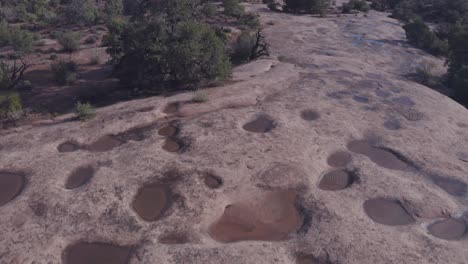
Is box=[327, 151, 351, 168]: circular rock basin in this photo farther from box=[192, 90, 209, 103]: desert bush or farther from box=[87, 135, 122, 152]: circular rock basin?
box=[87, 135, 122, 152]: circular rock basin

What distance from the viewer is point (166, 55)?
20.8 meters

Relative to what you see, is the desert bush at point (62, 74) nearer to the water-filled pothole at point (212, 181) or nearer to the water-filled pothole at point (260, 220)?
the water-filled pothole at point (212, 181)

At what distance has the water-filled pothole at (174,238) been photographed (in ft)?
35.1

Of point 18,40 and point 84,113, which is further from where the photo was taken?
point 18,40

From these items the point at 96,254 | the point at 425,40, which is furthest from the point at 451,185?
the point at 425,40

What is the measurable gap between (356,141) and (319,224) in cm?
582

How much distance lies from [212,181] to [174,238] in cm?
284

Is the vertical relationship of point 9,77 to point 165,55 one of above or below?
below

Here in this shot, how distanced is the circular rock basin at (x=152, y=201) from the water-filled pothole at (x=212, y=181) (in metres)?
1.29

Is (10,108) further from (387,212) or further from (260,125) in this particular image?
(387,212)

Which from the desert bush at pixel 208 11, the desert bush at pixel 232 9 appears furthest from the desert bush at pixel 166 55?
the desert bush at pixel 232 9

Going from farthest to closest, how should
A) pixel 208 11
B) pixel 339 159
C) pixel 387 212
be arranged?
pixel 208 11, pixel 339 159, pixel 387 212

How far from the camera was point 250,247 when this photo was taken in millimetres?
10414

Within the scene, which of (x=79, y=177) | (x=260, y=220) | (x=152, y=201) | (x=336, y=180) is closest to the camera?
(x=260, y=220)
